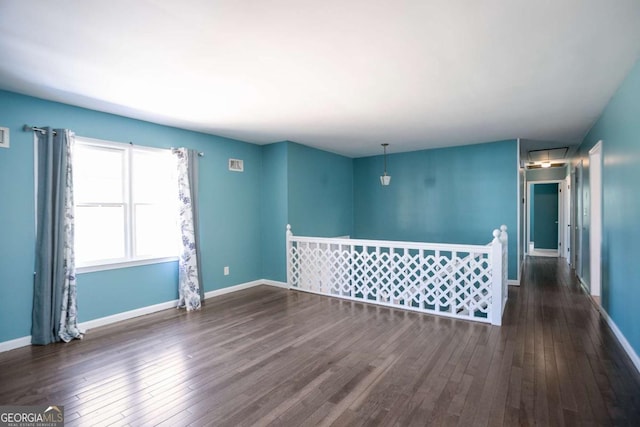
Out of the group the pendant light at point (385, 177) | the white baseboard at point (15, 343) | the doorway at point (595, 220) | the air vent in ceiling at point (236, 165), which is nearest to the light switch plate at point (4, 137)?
the white baseboard at point (15, 343)

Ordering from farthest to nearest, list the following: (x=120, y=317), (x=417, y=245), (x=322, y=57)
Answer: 1. (x=417, y=245)
2. (x=120, y=317)
3. (x=322, y=57)

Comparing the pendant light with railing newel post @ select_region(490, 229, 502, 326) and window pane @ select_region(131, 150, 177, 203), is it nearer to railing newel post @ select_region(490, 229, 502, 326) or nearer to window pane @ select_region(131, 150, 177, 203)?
railing newel post @ select_region(490, 229, 502, 326)

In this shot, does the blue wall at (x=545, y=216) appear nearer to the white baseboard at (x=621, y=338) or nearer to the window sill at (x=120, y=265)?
the white baseboard at (x=621, y=338)

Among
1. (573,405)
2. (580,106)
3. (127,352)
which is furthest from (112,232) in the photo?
(580,106)

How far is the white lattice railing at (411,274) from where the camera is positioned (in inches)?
154

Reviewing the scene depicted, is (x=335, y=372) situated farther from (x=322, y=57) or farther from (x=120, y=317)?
(x=120, y=317)

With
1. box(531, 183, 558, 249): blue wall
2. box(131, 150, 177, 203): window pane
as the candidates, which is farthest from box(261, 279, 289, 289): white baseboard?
box(531, 183, 558, 249): blue wall

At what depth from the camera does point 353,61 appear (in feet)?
8.66

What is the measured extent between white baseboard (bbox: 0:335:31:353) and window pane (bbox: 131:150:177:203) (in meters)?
1.83

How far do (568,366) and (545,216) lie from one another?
9.06 m

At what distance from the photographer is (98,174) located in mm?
3908

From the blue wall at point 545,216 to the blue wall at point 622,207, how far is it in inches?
282

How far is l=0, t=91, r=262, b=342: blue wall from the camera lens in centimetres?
321

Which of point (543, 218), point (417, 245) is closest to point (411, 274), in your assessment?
point (417, 245)
